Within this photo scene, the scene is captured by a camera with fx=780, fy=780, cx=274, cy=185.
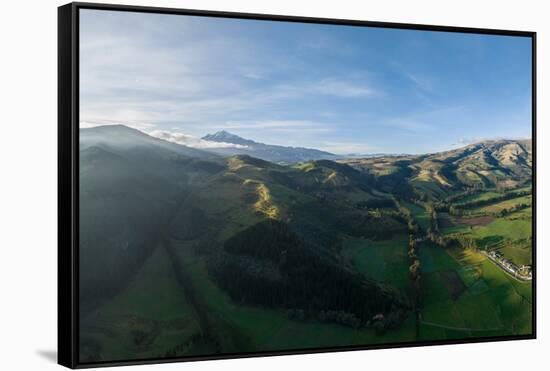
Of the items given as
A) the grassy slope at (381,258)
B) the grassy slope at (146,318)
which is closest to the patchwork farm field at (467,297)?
the grassy slope at (381,258)

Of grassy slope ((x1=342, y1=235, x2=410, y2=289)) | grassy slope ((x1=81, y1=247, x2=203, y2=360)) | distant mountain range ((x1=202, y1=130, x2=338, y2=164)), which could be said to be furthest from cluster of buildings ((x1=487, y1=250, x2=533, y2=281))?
grassy slope ((x1=81, y1=247, x2=203, y2=360))

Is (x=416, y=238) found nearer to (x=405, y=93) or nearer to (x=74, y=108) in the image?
(x=405, y=93)

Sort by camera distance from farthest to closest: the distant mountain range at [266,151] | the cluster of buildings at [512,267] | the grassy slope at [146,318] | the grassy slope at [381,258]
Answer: the cluster of buildings at [512,267] < the grassy slope at [381,258] < the distant mountain range at [266,151] < the grassy slope at [146,318]

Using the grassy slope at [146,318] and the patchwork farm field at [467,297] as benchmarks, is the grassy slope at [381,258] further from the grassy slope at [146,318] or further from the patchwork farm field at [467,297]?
the grassy slope at [146,318]

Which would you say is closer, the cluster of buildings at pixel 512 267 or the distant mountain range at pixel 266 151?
the distant mountain range at pixel 266 151

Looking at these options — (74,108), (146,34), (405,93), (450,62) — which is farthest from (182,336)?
(450,62)

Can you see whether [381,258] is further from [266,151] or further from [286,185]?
[266,151]
